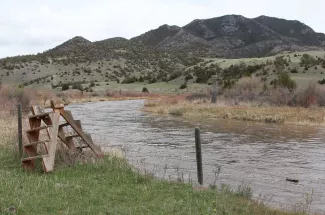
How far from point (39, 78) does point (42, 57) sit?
18.3m

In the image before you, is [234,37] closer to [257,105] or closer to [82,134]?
[257,105]

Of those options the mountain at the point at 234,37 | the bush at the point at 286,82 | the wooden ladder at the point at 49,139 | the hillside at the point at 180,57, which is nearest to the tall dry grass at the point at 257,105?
the bush at the point at 286,82

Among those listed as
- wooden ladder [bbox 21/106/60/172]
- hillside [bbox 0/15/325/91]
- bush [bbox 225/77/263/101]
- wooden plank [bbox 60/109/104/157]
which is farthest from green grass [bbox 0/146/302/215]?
hillside [bbox 0/15/325/91]

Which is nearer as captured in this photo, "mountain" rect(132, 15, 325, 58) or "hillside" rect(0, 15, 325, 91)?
"hillside" rect(0, 15, 325, 91)

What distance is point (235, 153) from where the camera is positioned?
20328 mm

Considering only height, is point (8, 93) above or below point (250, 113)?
above

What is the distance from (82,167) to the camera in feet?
43.1

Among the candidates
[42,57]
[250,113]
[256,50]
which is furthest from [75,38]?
[250,113]

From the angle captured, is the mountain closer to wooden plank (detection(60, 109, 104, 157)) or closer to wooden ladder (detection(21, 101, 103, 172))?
wooden plank (detection(60, 109, 104, 157))

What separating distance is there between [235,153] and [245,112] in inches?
590

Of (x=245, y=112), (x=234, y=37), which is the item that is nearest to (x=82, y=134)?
(x=245, y=112)

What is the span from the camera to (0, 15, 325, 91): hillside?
70.1 meters

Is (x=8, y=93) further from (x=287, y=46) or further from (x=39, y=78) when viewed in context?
(x=287, y=46)

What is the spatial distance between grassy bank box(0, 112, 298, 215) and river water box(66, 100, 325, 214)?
5.93ft
